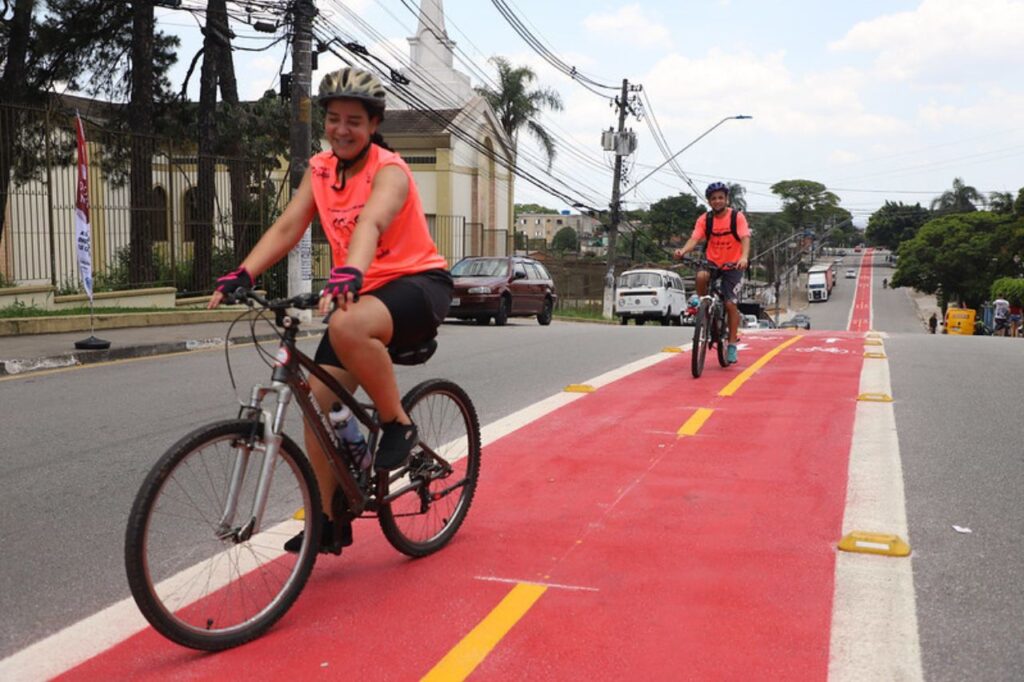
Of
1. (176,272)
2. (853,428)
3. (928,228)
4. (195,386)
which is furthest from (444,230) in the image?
(928,228)

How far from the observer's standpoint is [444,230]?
37.8m

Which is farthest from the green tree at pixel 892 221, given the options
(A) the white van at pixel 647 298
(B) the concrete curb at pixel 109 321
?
(B) the concrete curb at pixel 109 321

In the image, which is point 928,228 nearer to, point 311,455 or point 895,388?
A: point 895,388

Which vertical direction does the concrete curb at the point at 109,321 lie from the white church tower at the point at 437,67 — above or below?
below

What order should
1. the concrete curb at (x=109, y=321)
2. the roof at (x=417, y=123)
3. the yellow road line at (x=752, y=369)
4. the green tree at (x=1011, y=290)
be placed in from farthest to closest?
the green tree at (x=1011, y=290), the roof at (x=417, y=123), the concrete curb at (x=109, y=321), the yellow road line at (x=752, y=369)

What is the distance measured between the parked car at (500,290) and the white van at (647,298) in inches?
406

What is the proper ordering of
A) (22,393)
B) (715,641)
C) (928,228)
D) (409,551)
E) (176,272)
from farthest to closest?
(928,228) → (176,272) → (22,393) → (409,551) → (715,641)

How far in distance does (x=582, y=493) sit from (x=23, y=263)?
1423 cm

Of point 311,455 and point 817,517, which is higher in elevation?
point 311,455

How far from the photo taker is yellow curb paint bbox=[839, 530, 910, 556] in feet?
14.6

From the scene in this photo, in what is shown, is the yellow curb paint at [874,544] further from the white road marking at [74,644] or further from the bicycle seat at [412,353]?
the white road marking at [74,644]

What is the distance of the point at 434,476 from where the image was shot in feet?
14.7

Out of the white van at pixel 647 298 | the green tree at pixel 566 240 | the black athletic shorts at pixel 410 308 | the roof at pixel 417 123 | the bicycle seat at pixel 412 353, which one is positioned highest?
the roof at pixel 417 123

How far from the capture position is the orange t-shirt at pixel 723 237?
10248 millimetres
